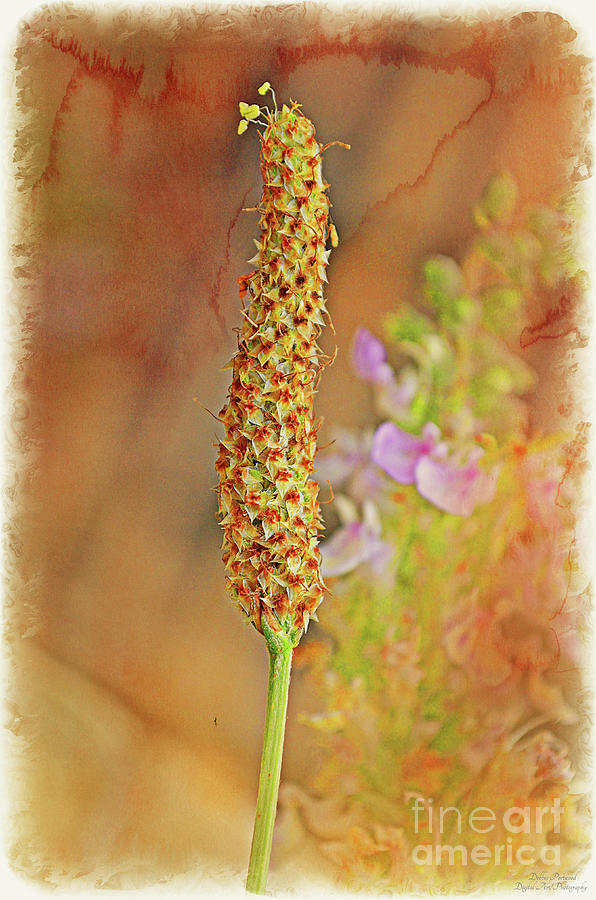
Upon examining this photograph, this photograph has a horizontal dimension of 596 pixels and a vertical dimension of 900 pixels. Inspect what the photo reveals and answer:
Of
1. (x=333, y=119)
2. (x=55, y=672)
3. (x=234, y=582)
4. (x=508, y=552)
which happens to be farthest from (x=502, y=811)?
(x=333, y=119)

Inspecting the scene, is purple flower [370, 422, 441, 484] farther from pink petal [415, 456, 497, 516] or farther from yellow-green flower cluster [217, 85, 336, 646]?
yellow-green flower cluster [217, 85, 336, 646]

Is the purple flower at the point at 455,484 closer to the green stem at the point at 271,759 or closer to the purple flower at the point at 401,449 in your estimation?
the purple flower at the point at 401,449

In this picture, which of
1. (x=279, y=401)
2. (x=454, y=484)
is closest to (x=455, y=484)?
(x=454, y=484)

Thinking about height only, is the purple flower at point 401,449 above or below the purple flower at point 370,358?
below

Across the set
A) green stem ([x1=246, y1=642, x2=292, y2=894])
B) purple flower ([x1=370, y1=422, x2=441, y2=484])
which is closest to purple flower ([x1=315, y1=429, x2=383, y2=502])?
purple flower ([x1=370, y1=422, x2=441, y2=484])

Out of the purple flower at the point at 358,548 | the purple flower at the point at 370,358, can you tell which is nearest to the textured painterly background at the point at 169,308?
the purple flower at the point at 370,358

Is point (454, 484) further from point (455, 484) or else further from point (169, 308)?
point (169, 308)
